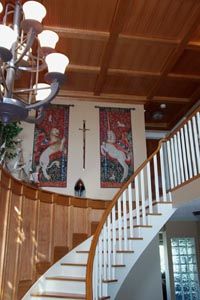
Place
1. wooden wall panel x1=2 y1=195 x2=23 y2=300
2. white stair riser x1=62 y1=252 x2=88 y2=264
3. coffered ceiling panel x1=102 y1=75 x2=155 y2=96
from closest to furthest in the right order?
wooden wall panel x1=2 y1=195 x2=23 y2=300
white stair riser x1=62 y1=252 x2=88 y2=264
coffered ceiling panel x1=102 y1=75 x2=155 y2=96

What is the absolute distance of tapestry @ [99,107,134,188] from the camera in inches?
250

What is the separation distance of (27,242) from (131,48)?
3.82 metres

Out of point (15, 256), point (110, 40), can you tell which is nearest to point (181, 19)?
point (110, 40)

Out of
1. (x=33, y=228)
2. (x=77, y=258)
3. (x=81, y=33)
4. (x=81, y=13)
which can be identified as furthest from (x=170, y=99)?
(x=33, y=228)

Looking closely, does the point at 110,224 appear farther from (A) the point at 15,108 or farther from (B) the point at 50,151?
(B) the point at 50,151

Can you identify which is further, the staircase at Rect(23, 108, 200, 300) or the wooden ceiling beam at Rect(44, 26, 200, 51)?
the wooden ceiling beam at Rect(44, 26, 200, 51)

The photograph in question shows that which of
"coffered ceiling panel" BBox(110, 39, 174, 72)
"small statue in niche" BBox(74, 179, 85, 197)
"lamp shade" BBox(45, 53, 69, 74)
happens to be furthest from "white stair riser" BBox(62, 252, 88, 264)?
"coffered ceiling panel" BBox(110, 39, 174, 72)

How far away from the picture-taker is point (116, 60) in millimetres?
5676

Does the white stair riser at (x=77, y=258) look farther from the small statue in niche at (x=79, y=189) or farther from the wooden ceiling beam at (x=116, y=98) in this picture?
the wooden ceiling beam at (x=116, y=98)

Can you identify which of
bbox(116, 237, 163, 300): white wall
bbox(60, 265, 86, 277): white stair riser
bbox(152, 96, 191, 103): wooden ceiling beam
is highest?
bbox(152, 96, 191, 103): wooden ceiling beam

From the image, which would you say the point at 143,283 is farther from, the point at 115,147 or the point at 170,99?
the point at 170,99

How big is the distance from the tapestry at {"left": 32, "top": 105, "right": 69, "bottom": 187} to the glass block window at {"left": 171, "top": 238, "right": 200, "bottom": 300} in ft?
12.4

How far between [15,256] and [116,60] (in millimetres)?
3981

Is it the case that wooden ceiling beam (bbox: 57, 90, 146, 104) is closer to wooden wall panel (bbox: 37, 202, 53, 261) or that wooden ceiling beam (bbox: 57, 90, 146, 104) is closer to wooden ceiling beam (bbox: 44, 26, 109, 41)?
wooden ceiling beam (bbox: 44, 26, 109, 41)
